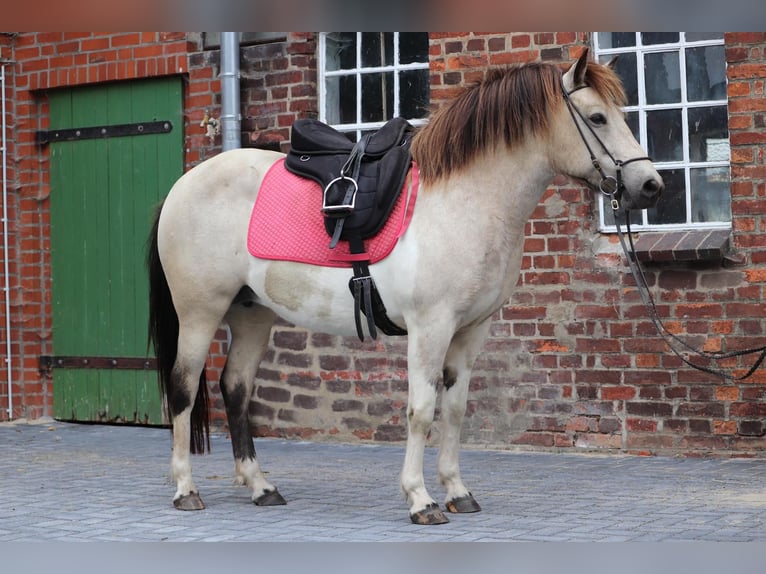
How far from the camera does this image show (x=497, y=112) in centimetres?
502

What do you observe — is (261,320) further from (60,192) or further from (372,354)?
(60,192)

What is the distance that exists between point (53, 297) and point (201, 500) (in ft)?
14.4

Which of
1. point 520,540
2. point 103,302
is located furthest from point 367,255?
point 103,302

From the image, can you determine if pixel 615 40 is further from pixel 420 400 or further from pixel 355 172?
pixel 420 400

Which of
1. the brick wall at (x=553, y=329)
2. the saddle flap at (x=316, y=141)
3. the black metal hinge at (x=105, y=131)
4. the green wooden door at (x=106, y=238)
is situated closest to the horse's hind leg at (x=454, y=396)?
the saddle flap at (x=316, y=141)

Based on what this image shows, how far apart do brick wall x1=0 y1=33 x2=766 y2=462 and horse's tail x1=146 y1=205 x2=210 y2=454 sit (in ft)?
6.01

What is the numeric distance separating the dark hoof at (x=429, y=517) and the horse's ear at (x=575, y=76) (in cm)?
194

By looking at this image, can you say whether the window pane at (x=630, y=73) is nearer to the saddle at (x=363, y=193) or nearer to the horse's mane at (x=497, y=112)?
the horse's mane at (x=497, y=112)

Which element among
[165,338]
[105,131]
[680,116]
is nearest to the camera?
[165,338]

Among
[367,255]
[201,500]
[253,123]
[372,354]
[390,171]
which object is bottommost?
[201,500]

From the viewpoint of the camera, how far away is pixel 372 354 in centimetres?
780

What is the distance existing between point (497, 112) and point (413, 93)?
2.97m

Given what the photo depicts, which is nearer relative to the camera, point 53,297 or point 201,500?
point 201,500

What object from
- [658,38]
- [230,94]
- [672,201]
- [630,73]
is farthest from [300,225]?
[230,94]
